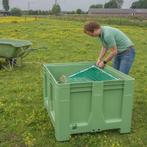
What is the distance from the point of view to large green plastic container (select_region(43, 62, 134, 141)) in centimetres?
443

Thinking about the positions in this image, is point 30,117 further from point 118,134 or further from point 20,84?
point 20,84

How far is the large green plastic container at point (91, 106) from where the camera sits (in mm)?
4434

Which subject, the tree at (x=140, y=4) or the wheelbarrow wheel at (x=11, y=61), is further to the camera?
the tree at (x=140, y=4)

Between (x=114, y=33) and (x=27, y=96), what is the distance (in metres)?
2.44

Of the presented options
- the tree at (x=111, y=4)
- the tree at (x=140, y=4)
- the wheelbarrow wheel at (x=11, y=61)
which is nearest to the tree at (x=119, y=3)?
the tree at (x=111, y=4)

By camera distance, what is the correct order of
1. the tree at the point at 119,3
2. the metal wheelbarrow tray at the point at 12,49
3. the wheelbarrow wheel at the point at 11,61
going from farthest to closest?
1. the tree at the point at 119,3
2. the wheelbarrow wheel at the point at 11,61
3. the metal wheelbarrow tray at the point at 12,49

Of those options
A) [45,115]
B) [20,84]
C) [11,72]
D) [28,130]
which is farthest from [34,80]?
[28,130]

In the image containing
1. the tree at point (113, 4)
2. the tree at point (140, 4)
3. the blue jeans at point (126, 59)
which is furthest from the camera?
the tree at point (113, 4)

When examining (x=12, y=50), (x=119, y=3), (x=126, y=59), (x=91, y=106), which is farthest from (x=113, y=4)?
(x=91, y=106)

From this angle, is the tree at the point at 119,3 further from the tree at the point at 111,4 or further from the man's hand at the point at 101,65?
the man's hand at the point at 101,65

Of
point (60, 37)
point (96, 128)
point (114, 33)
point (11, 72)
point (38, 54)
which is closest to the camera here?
point (96, 128)

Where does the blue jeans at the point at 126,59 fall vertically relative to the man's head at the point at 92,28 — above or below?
below

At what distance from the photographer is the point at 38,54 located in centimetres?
1201

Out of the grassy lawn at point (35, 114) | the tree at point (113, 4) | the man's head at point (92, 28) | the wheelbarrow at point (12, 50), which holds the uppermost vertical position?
the man's head at point (92, 28)
